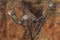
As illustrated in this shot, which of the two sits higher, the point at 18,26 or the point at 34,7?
the point at 34,7

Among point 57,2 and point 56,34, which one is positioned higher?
point 57,2

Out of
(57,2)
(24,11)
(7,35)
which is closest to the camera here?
(57,2)

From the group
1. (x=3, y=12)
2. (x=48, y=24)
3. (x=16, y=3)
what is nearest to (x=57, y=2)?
(x=48, y=24)

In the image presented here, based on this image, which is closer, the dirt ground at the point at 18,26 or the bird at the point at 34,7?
the dirt ground at the point at 18,26

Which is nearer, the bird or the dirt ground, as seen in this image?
the dirt ground

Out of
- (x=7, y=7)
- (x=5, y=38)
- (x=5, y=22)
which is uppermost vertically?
(x=7, y=7)

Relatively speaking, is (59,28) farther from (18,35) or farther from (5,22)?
(5,22)

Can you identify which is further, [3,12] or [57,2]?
[3,12]

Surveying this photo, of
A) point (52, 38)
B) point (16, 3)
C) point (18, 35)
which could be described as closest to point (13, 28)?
point (18, 35)

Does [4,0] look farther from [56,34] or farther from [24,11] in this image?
[56,34]

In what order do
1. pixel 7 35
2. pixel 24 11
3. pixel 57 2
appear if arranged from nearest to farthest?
pixel 57 2 < pixel 24 11 < pixel 7 35
